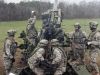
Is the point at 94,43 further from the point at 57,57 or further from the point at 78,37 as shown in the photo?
the point at 57,57

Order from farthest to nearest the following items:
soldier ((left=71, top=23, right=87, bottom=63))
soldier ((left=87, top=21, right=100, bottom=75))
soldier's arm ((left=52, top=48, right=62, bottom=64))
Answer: soldier ((left=71, top=23, right=87, bottom=63))
soldier ((left=87, top=21, right=100, bottom=75))
soldier's arm ((left=52, top=48, right=62, bottom=64))

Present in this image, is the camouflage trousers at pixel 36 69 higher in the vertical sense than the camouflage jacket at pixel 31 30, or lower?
lower

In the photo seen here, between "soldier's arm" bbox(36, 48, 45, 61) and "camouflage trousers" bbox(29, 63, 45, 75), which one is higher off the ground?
"soldier's arm" bbox(36, 48, 45, 61)

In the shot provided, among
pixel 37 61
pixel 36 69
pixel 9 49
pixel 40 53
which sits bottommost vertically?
pixel 36 69

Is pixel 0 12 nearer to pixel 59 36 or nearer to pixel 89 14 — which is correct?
pixel 89 14

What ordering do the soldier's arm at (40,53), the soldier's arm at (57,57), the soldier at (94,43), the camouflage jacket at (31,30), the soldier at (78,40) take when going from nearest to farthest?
the soldier's arm at (57,57)
the soldier's arm at (40,53)
the soldier at (94,43)
the soldier at (78,40)
the camouflage jacket at (31,30)

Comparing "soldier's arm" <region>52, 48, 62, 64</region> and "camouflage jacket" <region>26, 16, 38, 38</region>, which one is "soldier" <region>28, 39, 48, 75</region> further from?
"camouflage jacket" <region>26, 16, 38, 38</region>

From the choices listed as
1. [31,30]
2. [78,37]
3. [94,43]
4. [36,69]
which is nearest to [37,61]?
[36,69]

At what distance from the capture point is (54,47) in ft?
24.5

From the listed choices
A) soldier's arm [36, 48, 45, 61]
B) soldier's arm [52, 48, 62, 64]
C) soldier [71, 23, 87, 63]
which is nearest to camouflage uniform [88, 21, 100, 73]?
soldier [71, 23, 87, 63]

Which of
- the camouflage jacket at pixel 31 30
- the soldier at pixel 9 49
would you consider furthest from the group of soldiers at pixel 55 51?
the camouflage jacket at pixel 31 30

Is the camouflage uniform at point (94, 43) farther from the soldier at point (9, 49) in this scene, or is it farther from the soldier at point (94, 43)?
the soldier at point (9, 49)

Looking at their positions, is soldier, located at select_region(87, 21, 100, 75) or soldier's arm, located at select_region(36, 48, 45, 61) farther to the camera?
soldier, located at select_region(87, 21, 100, 75)

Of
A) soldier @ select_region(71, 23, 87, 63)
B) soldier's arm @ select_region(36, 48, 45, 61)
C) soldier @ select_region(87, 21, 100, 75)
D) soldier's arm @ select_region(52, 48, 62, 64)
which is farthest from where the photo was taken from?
soldier @ select_region(71, 23, 87, 63)
